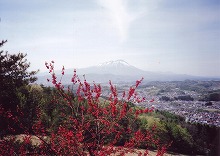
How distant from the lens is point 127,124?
1873 centimetres

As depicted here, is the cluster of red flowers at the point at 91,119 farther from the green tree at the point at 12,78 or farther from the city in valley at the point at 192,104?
the city in valley at the point at 192,104

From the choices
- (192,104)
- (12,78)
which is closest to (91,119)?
(12,78)

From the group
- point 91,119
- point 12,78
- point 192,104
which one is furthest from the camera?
point 192,104

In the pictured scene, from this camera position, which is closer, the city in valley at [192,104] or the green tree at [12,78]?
the green tree at [12,78]

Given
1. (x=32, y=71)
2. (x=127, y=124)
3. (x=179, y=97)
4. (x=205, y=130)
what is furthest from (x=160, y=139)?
(x=179, y=97)

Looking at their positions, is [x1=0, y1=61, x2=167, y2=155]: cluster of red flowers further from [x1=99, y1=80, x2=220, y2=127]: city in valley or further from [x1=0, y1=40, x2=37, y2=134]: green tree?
[x1=99, y1=80, x2=220, y2=127]: city in valley

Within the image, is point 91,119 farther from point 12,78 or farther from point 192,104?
point 192,104

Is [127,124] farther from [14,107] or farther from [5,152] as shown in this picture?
[5,152]

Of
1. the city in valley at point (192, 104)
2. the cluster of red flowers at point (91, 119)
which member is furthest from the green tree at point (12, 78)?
the city in valley at point (192, 104)

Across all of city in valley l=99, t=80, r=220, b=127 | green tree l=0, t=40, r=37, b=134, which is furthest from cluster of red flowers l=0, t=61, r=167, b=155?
city in valley l=99, t=80, r=220, b=127

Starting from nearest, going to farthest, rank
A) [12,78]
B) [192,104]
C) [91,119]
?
[91,119], [12,78], [192,104]

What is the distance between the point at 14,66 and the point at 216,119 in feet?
204

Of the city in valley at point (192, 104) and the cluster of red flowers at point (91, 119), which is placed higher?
the cluster of red flowers at point (91, 119)

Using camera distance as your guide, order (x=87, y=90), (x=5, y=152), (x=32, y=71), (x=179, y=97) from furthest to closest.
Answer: (x=179, y=97) → (x=32, y=71) → (x=5, y=152) → (x=87, y=90)
